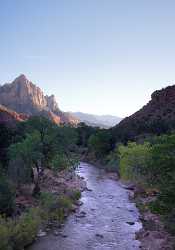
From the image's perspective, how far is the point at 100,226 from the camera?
31.3 m

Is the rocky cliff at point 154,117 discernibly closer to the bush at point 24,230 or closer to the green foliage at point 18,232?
the bush at point 24,230

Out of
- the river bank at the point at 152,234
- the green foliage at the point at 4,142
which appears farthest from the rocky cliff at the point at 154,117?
the river bank at the point at 152,234

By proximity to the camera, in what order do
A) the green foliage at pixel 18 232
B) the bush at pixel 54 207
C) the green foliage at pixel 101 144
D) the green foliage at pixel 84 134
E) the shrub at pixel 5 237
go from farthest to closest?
the green foliage at pixel 84 134, the green foliage at pixel 101 144, the bush at pixel 54 207, the green foliage at pixel 18 232, the shrub at pixel 5 237

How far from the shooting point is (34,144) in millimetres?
38938

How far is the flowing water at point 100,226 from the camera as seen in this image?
26.2 m

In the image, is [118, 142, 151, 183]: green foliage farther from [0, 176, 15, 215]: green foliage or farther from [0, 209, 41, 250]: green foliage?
[0, 209, 41, 250]: green foliage

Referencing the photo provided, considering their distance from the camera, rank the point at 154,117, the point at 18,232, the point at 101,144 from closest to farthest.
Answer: the point at 18,232
the point at 101,144
the point at 154,117

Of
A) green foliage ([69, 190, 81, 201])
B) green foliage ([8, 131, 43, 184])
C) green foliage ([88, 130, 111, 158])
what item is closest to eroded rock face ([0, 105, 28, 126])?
green foliage ([88, 130, 111, 158])

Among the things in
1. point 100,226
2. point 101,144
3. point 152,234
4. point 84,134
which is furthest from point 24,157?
point 84,134

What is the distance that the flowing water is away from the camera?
86.0 feet

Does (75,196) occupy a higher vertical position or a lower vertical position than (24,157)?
lower

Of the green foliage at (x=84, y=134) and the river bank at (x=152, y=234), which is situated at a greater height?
the green foliage at (x=84, y=134)

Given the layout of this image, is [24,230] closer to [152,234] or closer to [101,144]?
[152,234]

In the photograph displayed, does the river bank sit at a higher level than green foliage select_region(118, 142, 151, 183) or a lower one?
lower
